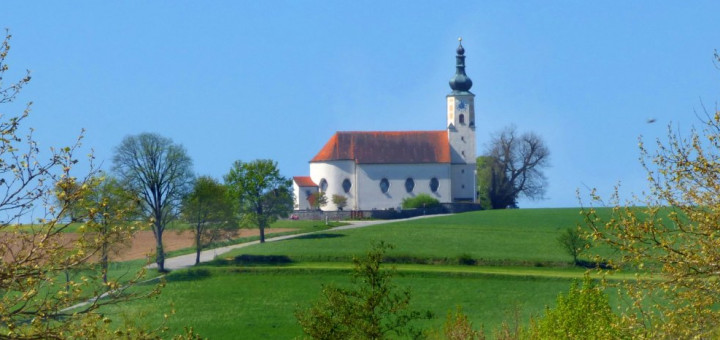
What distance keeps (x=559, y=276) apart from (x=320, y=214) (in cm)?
4318

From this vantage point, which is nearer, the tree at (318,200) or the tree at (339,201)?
the tree at (318,200)

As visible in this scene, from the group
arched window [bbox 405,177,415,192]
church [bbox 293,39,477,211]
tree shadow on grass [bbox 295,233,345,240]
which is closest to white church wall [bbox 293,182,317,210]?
church [bbox 293,39,477,211]

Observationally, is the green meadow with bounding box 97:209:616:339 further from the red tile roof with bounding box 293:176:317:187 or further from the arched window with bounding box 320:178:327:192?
the arched window with bounding box 320:178:327:192

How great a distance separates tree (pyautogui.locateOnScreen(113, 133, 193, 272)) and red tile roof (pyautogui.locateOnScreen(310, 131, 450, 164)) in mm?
36794

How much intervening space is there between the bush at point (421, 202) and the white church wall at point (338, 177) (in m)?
5.00

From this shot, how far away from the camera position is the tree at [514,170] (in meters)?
99.4

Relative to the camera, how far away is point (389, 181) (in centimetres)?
9569

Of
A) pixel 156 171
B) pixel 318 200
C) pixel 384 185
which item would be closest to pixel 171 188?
pixel 156 171

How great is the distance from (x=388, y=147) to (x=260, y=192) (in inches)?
1102

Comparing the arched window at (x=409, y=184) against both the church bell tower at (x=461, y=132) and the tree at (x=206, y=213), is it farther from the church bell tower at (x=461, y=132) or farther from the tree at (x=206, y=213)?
the tree at (x=206, y=213)

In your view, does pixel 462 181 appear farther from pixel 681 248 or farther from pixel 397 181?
pixel 681 248

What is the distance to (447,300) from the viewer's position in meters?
44.7

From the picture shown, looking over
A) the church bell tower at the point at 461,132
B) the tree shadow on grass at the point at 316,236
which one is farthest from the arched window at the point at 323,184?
the tree shadow on grass at the point at 316,236

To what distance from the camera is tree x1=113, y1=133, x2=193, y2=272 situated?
59.9 metres
